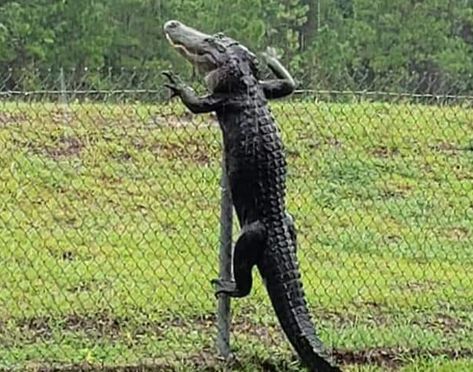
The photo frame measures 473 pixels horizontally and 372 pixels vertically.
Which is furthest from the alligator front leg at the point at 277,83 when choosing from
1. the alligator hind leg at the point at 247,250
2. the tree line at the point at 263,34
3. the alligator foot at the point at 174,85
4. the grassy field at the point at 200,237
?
the tree line at the point at 263,34

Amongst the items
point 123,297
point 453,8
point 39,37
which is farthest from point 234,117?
point 453,8

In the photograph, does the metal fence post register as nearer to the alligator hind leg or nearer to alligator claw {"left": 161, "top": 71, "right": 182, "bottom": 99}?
the alligator hind leg

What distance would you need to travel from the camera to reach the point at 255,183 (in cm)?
484

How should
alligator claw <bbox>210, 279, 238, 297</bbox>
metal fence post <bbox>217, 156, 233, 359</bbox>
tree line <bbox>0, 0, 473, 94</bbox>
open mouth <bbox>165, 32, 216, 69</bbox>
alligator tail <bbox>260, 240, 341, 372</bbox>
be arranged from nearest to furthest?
alligator tail <bbox>260, 240, 341, 372</bbox>
open mouth <bbox>165, 32, 216, 69</bbox>
alligator claw <bbox>210, 279, 238, 297</bbox>
metal fence post <bbox>217, 156, 233, 359</bbox>
tree line <bbox>0, 0, 473, 94</bbox>

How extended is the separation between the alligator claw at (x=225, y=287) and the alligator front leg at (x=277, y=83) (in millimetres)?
996

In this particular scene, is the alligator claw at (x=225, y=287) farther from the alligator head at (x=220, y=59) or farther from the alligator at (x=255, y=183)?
the alligator head at (x=220, y=59)

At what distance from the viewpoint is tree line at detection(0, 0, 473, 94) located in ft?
64.2

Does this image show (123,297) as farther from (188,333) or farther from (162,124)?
(162,124)

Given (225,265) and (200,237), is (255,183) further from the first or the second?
(200,237)

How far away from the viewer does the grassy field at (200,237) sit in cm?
548

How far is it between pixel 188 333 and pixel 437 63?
17349 mm

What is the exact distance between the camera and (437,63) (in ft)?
72.0

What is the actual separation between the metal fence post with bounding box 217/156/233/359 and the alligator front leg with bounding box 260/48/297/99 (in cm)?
50

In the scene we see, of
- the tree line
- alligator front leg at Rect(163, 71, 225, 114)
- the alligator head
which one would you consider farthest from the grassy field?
the tree line
